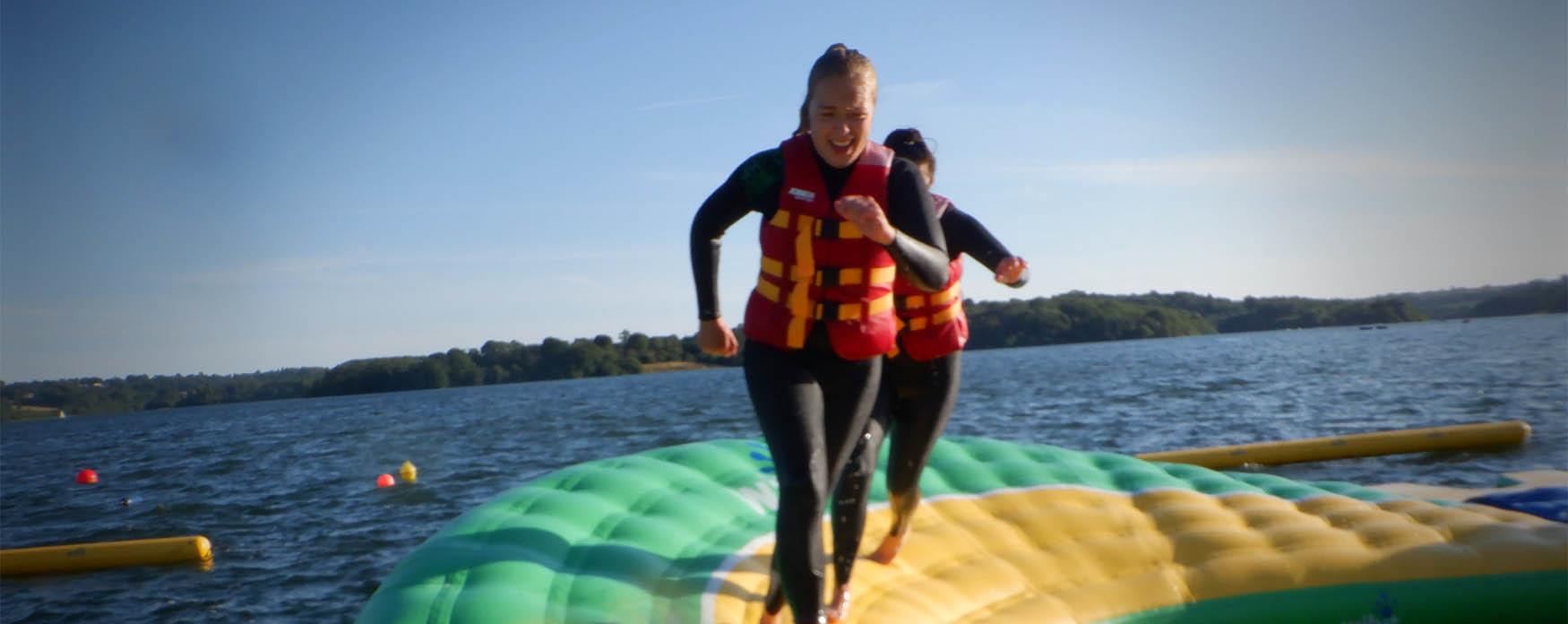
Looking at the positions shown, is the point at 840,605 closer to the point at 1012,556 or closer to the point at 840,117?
the point at 1012,556

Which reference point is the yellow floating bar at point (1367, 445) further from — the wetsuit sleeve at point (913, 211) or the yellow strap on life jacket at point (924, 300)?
the wetsuit sleeve at point (913, 211)

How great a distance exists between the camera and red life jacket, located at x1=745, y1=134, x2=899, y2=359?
2.78 m

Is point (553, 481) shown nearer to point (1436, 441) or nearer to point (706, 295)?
point (706, 295)

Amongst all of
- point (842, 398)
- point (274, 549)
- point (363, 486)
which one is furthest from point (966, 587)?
point (363, 486)

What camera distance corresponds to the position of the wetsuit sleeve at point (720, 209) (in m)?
2.80

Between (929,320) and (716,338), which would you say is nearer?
(716,338)

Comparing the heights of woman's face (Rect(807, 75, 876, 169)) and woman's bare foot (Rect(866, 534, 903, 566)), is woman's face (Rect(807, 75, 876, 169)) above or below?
above

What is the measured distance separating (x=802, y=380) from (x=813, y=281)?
0.25 metres

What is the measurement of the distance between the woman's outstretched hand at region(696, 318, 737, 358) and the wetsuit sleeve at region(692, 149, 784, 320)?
20 millimetres

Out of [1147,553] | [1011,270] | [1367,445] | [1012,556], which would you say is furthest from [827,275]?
[1367,445]

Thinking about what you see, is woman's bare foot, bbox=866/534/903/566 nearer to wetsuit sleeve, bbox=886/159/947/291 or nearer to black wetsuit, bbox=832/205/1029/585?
black wetsuit, bbox=832/205/1029/585

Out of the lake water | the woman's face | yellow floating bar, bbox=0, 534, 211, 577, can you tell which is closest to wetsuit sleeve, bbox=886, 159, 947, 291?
the woman's face

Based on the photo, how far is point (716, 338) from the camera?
282 cm

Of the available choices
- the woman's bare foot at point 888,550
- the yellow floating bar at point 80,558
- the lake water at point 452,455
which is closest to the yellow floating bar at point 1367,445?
the lake water at point 452,455
